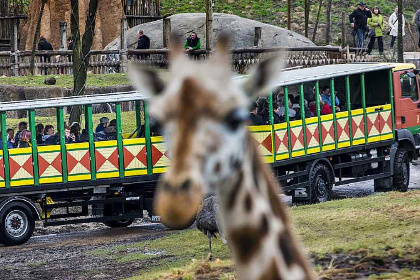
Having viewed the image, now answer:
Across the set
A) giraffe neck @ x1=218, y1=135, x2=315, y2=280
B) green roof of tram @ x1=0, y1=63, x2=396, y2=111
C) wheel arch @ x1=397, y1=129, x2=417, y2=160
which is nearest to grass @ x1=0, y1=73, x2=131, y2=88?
green roof of tram @ x1=0, y1=63, x2=396, y2=111

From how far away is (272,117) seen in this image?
2161 cm

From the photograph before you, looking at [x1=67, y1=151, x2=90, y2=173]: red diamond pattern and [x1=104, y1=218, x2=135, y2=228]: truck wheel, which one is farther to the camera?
[x1=104, y1=218, x2=135, y2=228]: truck wheel

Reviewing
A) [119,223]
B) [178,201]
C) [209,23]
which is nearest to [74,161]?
[119,223]

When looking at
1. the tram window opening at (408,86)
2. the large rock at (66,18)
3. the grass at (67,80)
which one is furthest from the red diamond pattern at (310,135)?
the large rock at (66,18)

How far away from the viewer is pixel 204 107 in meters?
3.73

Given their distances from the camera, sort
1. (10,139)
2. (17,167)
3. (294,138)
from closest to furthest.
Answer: (17,167) < (10,139) < (294,138)

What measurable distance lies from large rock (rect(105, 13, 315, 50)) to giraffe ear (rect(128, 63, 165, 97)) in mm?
33974

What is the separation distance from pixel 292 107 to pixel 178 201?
19057 millimetres

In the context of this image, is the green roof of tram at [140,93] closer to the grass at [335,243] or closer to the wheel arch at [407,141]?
the wheel arch at [407,141]

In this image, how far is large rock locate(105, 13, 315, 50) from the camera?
38.4 m

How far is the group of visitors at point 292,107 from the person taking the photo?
21.5 meters

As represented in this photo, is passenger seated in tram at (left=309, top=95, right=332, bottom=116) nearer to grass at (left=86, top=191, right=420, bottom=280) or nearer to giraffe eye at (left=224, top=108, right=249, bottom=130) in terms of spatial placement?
grass at (left=86, top=191, right=420, bottom=280)

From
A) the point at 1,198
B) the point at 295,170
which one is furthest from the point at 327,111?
the point at 1,198

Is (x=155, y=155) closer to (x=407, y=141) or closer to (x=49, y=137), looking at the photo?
(x=49, y=137)
